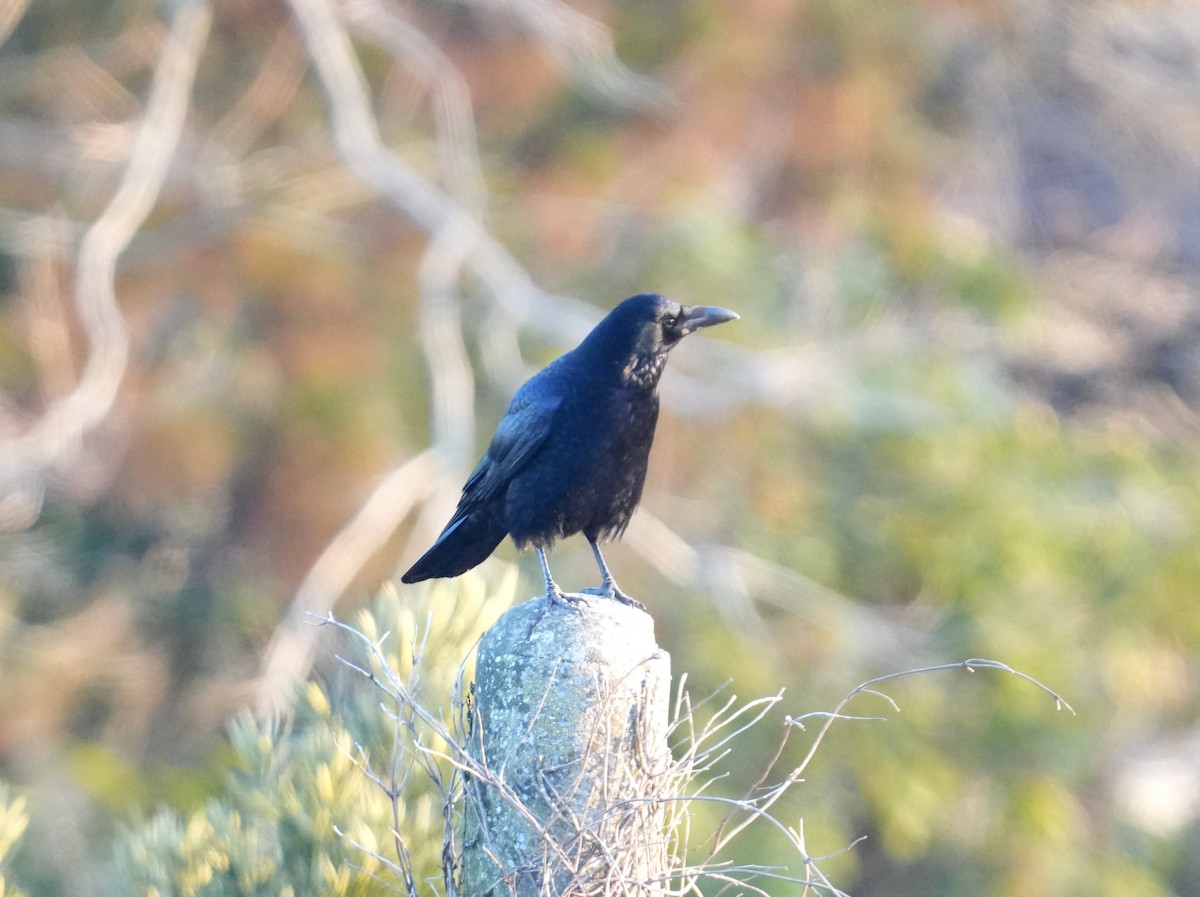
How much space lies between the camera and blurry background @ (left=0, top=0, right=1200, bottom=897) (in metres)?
7.90

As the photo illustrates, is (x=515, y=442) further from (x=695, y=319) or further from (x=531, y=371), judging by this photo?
(x=531, y=371)

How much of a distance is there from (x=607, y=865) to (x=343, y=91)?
5930 millimetres

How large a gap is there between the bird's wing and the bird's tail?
7 centimetres

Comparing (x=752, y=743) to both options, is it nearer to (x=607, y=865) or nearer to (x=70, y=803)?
(x=70, y=803)

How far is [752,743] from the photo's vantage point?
27.5ft

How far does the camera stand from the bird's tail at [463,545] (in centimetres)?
376

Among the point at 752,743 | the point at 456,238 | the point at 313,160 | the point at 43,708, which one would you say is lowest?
the point at 752,743

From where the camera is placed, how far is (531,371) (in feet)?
25.7

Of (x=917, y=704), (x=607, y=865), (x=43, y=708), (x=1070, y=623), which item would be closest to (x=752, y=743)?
(x=917, y=704)

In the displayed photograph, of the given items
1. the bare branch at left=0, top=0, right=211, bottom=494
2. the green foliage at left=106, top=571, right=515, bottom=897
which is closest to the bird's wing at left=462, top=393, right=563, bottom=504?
the green foliage at left=106, top=571, right=515, bottom=897

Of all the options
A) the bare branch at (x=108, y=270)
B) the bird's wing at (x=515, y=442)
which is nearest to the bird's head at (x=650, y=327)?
the bird's wing at (x=515, y=442)

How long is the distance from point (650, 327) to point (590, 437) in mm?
331

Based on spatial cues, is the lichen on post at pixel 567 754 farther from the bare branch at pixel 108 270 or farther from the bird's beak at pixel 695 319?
the bare branch at pixel 108 270

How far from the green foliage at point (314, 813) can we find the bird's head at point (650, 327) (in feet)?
2.65
